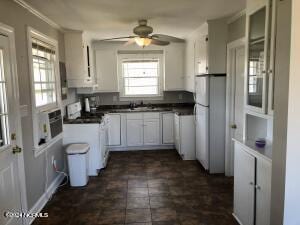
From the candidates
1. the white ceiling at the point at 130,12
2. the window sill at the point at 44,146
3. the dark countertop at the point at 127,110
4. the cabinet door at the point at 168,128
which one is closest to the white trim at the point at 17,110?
the window sill at the point at 44,146

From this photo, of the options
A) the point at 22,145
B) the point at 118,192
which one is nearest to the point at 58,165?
the point at 118,192

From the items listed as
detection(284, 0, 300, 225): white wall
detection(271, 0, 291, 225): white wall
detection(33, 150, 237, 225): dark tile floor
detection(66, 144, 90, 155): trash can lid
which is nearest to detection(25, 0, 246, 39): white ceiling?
detection(271, 0, 291, 225): white wall

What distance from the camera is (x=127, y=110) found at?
5703 millimetres

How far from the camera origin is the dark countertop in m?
Result: 4.34

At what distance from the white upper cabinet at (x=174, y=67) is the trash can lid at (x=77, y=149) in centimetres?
253

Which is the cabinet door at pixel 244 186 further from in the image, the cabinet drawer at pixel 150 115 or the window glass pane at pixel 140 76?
the window glass pane at pixel 140 76

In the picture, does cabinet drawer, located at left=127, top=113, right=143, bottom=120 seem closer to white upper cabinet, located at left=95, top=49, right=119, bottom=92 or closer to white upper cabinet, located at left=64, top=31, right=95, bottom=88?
white upper cabinet, located at left=95, top=49, right=119, bottom=92

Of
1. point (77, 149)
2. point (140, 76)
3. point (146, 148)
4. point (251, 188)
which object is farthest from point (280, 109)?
point (140, 76)

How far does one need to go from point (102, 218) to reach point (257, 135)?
1941 millimetres

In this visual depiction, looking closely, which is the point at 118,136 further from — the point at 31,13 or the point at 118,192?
the point at 31,13

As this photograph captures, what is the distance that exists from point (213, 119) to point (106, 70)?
2.77 metres

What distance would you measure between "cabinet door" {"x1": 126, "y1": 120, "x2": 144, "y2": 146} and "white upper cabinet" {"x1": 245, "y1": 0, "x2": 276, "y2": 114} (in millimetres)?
3253

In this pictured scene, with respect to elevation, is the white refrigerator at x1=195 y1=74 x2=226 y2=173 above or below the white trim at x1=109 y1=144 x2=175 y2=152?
above

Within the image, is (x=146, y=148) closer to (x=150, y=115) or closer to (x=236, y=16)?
(x=150, y=115)
